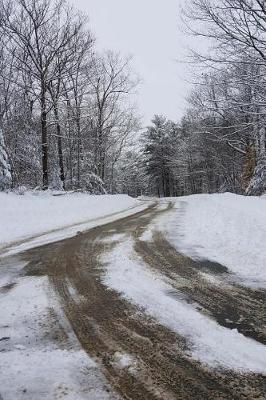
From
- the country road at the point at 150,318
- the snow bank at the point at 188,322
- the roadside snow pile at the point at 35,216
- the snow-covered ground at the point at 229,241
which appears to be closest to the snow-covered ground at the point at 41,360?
the country road at the point at 150,318

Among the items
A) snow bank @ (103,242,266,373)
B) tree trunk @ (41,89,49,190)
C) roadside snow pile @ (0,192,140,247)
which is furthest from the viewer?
tree trunk @ (41,89,49,190)

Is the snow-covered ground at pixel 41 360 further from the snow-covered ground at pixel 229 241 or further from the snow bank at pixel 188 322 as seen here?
the snow-covered ground at pixel 229 241

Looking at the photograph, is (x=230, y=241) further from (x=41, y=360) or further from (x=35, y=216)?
(x=35, y=216)

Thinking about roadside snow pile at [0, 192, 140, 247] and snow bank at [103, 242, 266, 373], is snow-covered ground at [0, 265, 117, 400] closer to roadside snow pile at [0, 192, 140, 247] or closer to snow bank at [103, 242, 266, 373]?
snow bank at [103, 242, 266, 373]

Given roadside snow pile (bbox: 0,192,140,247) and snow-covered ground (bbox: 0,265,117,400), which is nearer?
snow-covered ground (bbox: 0,265,117,400)

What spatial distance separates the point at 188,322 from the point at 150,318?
0.36 metres

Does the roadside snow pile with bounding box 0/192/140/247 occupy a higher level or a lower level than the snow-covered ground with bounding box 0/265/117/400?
higher

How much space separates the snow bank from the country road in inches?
0.8

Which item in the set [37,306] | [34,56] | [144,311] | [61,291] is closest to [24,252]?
[61,291]

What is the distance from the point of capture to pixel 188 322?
145 inches

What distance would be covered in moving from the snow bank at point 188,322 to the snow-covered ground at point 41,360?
2.62 ft

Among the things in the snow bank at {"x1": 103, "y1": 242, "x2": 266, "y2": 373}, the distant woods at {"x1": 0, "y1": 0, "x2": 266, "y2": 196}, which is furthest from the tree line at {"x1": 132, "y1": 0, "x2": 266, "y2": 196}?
the snow bank at {"x1": 103, "y1": 242, "x2": 266, "y2": 373}

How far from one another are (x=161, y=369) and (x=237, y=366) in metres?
0.51

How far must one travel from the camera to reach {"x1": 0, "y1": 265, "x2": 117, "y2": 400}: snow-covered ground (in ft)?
8.21
